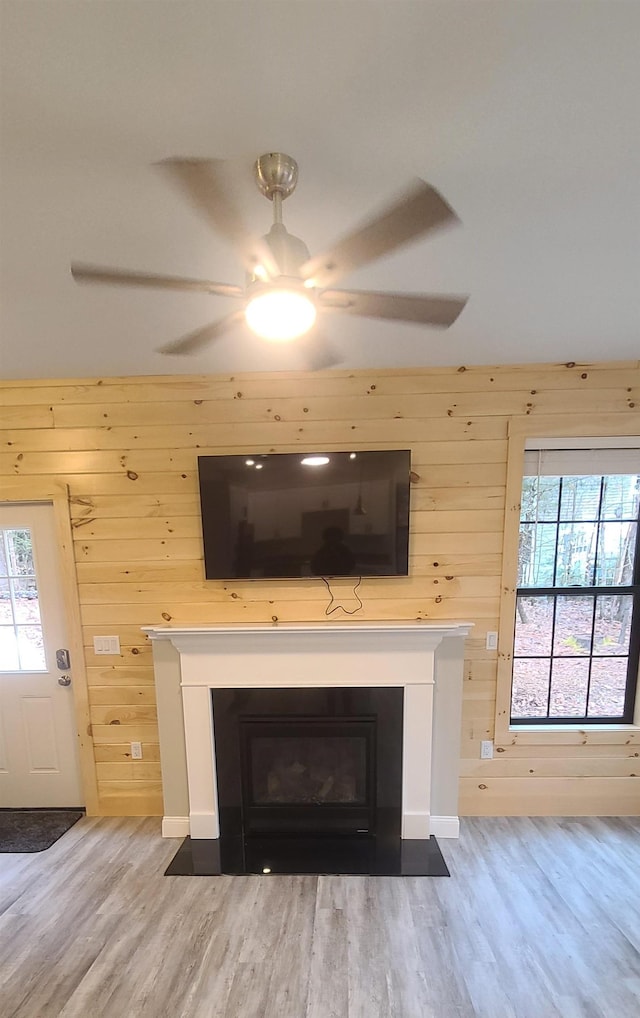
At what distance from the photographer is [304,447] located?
260cm

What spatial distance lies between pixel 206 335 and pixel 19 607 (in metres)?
2.33

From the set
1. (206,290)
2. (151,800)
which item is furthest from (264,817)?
(206,290)

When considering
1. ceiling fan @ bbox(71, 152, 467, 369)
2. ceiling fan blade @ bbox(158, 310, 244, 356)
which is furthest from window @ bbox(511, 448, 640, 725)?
ceiling fan blade @ bbox(158, 310, 244, 356)

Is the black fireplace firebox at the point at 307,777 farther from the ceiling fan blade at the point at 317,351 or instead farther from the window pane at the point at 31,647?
the ceiling fan blade at the point at 317,351

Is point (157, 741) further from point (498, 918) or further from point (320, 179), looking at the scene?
point (320, 179)

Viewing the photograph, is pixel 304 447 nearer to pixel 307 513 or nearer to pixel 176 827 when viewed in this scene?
pixel 307 513

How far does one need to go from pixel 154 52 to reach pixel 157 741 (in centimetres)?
305

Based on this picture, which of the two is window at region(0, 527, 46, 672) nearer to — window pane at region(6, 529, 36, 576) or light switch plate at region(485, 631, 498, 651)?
window pane at region(6, 529, 36, 576)

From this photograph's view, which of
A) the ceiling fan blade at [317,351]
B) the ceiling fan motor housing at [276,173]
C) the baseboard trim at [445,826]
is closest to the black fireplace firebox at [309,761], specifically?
the baseboard trim at [445,826]

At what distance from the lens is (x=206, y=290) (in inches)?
45.3

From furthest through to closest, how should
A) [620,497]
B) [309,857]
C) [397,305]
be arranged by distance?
[620,497], [309,857], [397,305]

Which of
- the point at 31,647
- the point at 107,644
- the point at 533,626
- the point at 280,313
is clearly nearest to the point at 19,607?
the point at 31,647

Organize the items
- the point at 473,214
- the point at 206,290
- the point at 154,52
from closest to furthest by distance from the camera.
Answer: the point at 154,52
the point at 206,290
the point at 473,214

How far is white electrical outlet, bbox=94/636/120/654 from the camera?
8.98 ft
